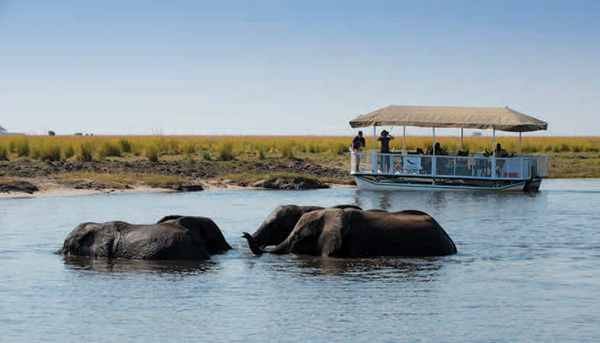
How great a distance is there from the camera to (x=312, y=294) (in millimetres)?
10195

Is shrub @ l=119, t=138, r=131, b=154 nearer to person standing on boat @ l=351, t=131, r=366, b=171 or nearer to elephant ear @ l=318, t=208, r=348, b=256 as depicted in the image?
person standing on boat @ l=351, t=131, r=366, b=171

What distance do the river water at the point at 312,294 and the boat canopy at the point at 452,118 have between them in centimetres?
1212

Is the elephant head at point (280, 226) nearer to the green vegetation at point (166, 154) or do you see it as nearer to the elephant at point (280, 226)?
the elephant at point (280, 226)

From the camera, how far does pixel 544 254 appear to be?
45.4ft

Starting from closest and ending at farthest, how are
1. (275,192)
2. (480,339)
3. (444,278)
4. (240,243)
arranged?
(480,339)
(444,278)
(240,243)
(275,192)

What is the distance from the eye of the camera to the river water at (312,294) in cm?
835

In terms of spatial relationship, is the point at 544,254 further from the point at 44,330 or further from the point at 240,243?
the point at 44,330

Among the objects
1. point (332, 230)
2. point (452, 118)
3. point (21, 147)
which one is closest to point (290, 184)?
point (452, 118)

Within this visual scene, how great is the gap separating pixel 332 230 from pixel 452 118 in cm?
1766

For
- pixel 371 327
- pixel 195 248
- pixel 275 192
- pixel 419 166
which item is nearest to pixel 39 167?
pixel 275 192

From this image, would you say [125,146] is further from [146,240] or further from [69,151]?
[146,240]

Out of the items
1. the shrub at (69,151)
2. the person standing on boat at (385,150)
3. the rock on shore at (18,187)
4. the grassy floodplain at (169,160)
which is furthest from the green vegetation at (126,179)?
the shrub at (69,151)

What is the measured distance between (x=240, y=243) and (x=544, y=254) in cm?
492

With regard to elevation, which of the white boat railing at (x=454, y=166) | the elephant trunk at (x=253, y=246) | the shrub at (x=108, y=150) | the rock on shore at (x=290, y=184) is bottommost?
the rock on shore at (x=290, y=184)
